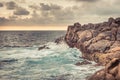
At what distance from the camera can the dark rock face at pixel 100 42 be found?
50281 millimetres

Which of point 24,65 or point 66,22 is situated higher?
point 66,22

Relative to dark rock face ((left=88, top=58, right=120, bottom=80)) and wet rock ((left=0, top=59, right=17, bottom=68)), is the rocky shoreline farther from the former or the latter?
wet rock ((left=0, top=59, right=17, bottom=68))

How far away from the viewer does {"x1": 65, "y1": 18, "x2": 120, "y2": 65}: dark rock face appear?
5028 cm

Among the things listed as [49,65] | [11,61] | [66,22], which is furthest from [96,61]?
[66,22]

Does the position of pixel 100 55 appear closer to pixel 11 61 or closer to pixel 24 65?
pixel 24 65

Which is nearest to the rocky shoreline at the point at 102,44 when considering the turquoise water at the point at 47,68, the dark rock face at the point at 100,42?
the dark rock face at the point at 100,42

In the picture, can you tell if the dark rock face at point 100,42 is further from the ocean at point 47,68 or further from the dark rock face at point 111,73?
the dark rock face at point 111,73

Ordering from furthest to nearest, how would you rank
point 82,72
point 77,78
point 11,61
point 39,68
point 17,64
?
1. point 11,61
2. point 17,64
3. point 39,68
4. point 82,72
5. point 77,78

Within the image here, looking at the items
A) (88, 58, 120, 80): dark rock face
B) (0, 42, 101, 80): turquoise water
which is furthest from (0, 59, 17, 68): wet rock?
(88, 58, 120, 80): dark rock face

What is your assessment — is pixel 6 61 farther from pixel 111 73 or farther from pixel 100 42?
pixel 111 73

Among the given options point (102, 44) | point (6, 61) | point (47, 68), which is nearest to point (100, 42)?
point (102, 44)

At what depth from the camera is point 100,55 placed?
51.9m

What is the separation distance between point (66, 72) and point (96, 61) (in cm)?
913

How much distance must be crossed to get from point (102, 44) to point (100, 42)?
1073 mm
